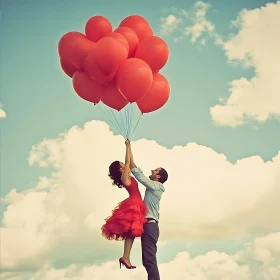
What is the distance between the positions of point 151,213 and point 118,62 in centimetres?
167

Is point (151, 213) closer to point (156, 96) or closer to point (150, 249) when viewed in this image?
point (150, 249)

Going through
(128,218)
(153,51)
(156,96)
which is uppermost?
(153,51)

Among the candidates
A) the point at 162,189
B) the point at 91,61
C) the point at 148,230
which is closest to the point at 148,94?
the point at 91,61

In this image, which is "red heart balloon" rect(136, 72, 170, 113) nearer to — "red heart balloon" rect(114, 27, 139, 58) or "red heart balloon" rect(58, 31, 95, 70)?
"red heart balloon" rect(114, 27, 139, 58)

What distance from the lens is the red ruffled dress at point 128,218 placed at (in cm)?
487

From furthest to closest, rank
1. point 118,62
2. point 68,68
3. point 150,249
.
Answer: point 68,68 < point 118,62 < point 150,249

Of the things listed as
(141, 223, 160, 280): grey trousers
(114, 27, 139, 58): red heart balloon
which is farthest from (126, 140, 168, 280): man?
(114, 27, 139, 58): red heart balloon

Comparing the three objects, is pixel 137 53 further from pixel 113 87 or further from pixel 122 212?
pixel 122 212

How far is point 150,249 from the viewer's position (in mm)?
4836

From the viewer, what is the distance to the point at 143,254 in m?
4.83

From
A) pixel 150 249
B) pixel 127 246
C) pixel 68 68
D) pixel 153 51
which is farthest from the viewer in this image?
pixel 68 68

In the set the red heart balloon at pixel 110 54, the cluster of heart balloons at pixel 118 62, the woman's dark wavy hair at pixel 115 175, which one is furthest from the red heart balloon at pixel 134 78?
the woman's dark wavy hair at pixel 115 175

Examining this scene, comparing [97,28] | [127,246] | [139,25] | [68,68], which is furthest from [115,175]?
[139,25]

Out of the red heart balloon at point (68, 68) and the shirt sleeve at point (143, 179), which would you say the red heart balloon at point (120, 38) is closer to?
the red heart balloon at point (68, 68)
